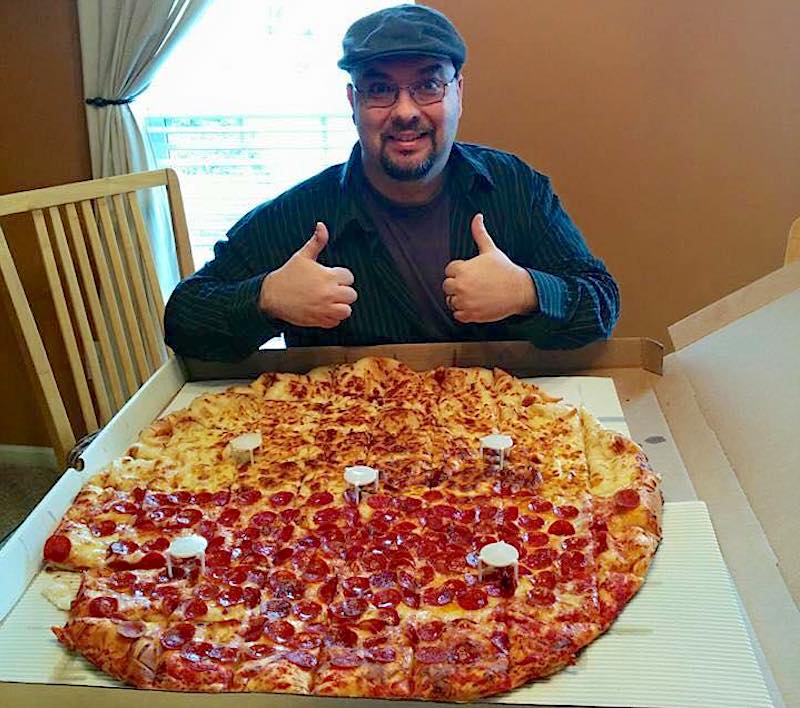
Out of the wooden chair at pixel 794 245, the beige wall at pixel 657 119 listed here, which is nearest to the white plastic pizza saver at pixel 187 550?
the wooden chair at pixel 794 245

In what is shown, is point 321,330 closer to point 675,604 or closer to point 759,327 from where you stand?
point 759,327

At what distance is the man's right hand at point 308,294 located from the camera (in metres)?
1.63

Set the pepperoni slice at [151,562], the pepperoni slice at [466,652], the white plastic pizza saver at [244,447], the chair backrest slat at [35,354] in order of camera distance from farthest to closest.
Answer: the chair backrest slat at [35,354] → the white plastic pizza saver at [244,447] → the pepperoni slice at [151,562] → the pepperoni slice at [466,652]

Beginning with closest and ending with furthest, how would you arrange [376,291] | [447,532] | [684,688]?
[684,688]
[447,532]
[376,291]

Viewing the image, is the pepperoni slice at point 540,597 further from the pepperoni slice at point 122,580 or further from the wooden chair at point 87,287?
the wooden chair at point 87,287

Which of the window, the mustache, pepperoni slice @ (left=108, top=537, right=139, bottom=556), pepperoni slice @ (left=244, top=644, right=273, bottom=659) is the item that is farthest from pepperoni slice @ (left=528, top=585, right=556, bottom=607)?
the window

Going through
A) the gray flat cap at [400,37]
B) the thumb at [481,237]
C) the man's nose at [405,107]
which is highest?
the gray flat cap at [400,37]

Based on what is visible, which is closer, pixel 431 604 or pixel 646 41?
pixel 431 604

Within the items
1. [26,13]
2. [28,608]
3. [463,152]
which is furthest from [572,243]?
[26,13]

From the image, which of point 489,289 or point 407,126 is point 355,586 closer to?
point 489,289

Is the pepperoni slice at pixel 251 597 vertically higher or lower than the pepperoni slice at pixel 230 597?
lower

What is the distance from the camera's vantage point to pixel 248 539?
123 cm

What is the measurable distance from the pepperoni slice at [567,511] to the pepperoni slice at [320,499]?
0.35 meters

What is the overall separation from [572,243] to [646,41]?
0.96 metres
